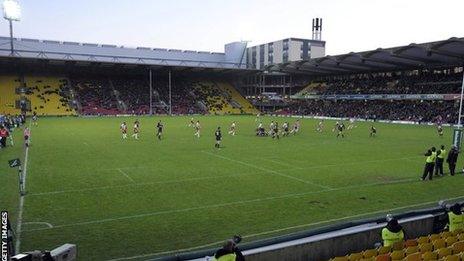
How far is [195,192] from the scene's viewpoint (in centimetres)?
1750

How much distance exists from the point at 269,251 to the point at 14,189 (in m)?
13.3

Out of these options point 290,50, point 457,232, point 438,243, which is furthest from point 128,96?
point 438,243

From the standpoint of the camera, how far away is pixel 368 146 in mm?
34094

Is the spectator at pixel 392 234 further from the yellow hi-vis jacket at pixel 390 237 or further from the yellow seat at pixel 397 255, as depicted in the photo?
the yellow seat at pixel 397 255

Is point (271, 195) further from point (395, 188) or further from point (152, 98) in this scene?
point (152, 98)

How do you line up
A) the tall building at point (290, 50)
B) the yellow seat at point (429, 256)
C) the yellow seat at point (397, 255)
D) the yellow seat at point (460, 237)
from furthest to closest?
the tall building at point (290, 50) → the yellow seat at point (460, 237) → the yellow seat at point (397, 255) → the yellow seat at point (429, 256)

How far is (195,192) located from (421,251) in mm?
10630

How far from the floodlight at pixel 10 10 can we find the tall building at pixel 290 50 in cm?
6569

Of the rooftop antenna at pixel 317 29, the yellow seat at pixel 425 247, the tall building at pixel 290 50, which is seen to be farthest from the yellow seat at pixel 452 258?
the rooftop antenna at pixel 317 29

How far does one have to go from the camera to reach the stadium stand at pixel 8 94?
70938 millimetres

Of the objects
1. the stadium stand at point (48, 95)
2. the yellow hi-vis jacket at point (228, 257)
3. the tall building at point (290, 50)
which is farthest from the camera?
the tall building at point (290, 50)

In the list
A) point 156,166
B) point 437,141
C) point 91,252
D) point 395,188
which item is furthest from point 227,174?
point 437,141

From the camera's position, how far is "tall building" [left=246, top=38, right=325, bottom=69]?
12362 centimetres

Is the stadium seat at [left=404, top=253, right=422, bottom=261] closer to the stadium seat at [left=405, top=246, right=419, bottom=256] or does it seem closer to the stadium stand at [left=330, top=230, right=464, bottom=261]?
the stadium stand at [left=330, top=230, right=464, bottom=261]
